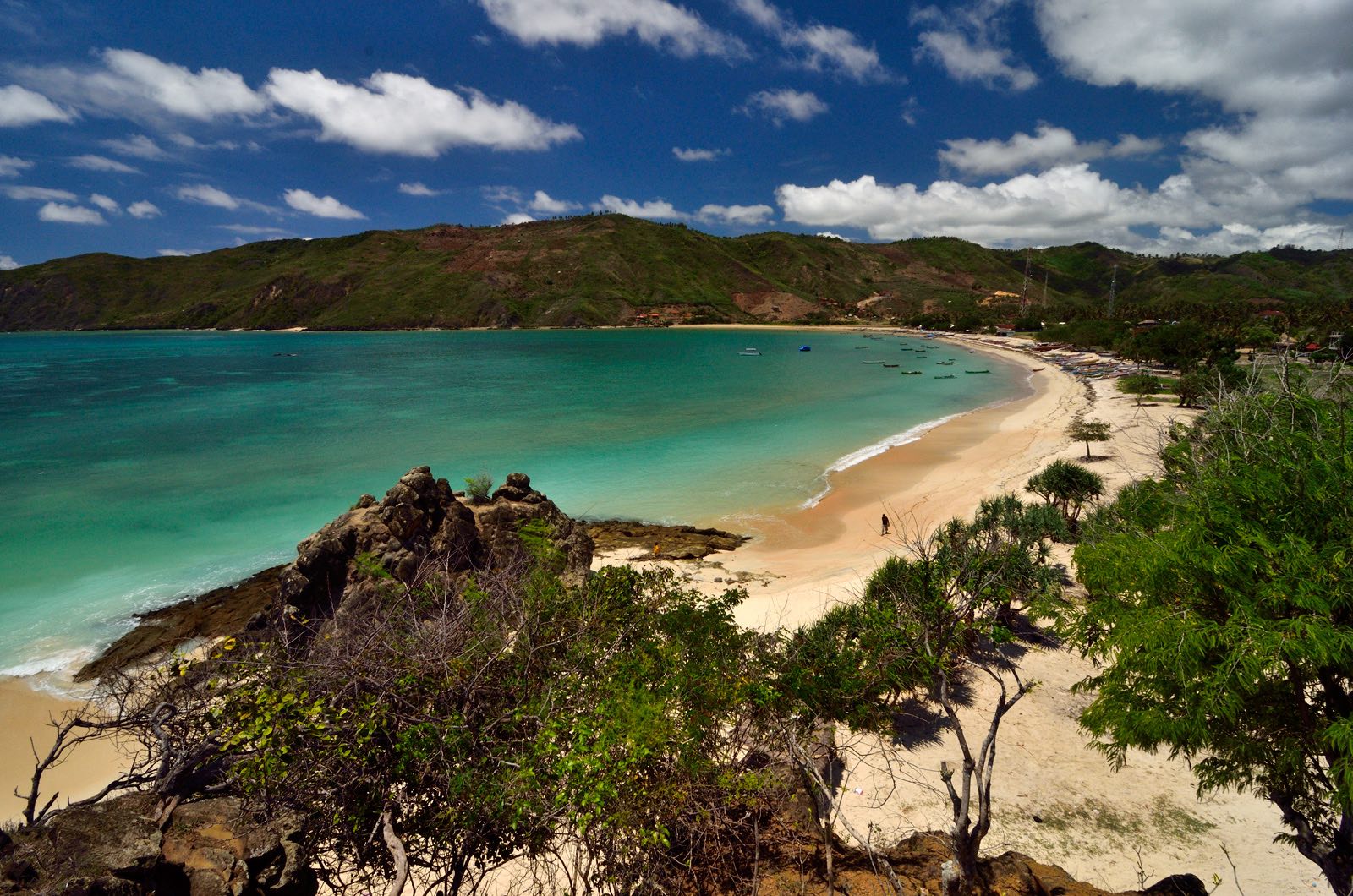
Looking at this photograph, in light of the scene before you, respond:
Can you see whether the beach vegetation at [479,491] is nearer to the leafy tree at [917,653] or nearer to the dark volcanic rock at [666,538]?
the dark volcanic rock at [666,538]

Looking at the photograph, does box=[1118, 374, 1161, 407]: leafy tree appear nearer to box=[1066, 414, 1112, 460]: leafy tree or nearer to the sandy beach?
box=[1066, 414, 1112, 460]: leafy tree

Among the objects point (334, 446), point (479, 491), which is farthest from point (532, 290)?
point (479, 491)

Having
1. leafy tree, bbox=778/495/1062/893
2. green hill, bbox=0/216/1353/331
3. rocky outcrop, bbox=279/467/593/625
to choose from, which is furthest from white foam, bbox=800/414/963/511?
green hill, bbox=0/216/1353/331

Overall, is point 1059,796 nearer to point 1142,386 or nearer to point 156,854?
point 156,854

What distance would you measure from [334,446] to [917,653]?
130 ft

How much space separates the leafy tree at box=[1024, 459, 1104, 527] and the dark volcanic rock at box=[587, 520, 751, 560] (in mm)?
11124

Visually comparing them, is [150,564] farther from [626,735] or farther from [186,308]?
[186,308]

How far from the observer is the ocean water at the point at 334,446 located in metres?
20.4

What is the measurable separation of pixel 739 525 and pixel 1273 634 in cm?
1815

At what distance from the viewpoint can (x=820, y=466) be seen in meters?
31.2

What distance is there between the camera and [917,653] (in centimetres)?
874

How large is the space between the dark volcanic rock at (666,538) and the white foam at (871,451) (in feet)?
17.6

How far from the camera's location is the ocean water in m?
20.4

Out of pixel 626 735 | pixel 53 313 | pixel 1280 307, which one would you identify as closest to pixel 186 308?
pixel 53 313
